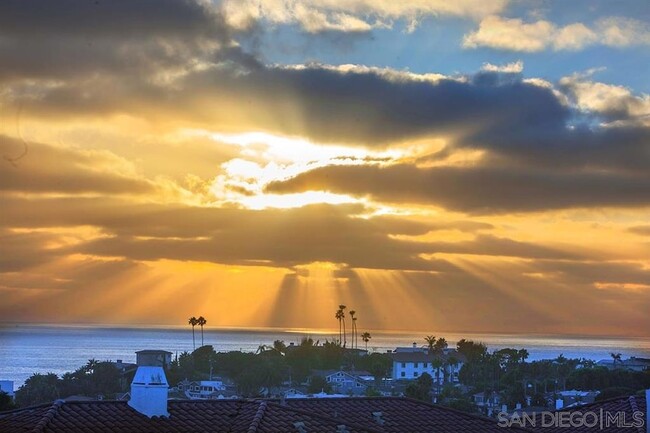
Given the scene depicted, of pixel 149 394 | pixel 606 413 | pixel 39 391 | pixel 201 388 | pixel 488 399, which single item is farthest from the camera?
pixel 201 388

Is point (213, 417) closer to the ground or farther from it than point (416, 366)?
farther from it

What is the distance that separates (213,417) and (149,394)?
1737mm

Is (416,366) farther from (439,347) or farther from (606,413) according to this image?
(606,413)

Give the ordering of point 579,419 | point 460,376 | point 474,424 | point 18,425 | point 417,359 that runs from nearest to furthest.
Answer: point 18,425, point 474,424, point 579,419, point 460,376, point 417,359

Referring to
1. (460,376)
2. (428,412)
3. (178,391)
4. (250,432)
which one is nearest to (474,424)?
(428,412)

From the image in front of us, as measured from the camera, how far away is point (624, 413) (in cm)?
3169

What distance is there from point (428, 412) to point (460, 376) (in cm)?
12064

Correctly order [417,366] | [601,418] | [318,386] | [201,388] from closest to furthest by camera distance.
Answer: [601,418] → [201,388] → [318,386] → [417,366]

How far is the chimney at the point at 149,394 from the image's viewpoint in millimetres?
25000

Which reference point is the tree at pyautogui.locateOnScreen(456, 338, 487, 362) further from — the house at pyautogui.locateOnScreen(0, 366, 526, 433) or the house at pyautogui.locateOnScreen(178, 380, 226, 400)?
the house at pyautogui.locateOnScreen(0, 366, 526, 433)

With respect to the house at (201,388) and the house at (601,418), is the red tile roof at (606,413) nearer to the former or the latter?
the house at (601,418)

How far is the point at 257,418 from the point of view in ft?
82.4

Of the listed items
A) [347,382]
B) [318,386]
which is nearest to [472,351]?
[347,382]

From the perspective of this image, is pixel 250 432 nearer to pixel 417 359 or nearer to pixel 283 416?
pixel 283 416
